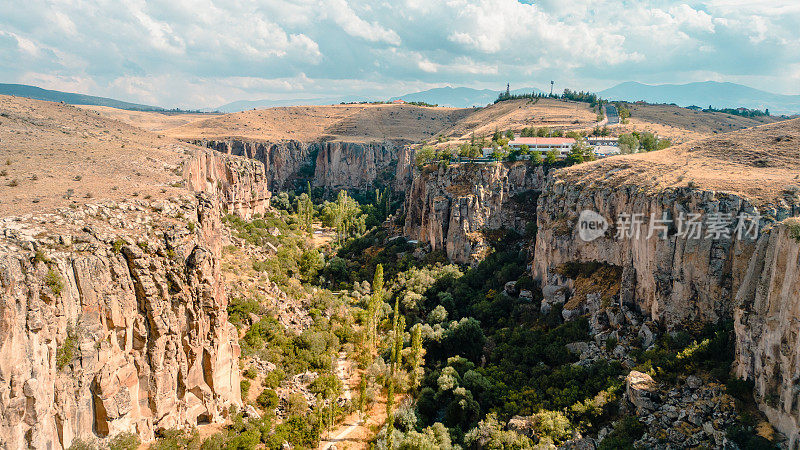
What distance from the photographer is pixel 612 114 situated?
115 metres

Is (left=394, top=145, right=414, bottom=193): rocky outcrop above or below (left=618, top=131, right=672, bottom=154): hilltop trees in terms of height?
below

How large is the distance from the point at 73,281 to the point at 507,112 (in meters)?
126

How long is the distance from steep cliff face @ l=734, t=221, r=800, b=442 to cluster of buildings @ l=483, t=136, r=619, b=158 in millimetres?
40623

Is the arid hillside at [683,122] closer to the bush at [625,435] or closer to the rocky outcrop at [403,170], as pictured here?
the rocky outcrop at [403,170]

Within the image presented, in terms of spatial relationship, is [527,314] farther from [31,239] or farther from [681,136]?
[681,136]

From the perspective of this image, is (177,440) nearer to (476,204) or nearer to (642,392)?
(642,392)

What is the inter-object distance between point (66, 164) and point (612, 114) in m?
118

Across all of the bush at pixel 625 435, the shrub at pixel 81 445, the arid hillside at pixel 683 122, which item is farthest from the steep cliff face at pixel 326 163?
the shrub at pixel 81 445

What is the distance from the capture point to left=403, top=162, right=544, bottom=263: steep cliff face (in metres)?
60.0

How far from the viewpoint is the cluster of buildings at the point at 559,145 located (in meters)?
66.6

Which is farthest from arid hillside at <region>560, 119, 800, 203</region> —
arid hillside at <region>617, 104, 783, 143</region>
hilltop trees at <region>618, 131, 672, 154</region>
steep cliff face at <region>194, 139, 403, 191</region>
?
steep cliff face at <region>194, 139, 403, 191</region>

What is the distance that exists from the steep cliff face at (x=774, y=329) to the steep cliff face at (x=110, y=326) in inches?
1177

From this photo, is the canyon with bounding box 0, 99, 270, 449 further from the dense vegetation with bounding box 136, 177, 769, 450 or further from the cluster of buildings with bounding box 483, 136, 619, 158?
the cluster of buildings with bounding box 483, 136, 619, 158

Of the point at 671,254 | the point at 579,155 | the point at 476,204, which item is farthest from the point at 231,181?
the point at 671,254
